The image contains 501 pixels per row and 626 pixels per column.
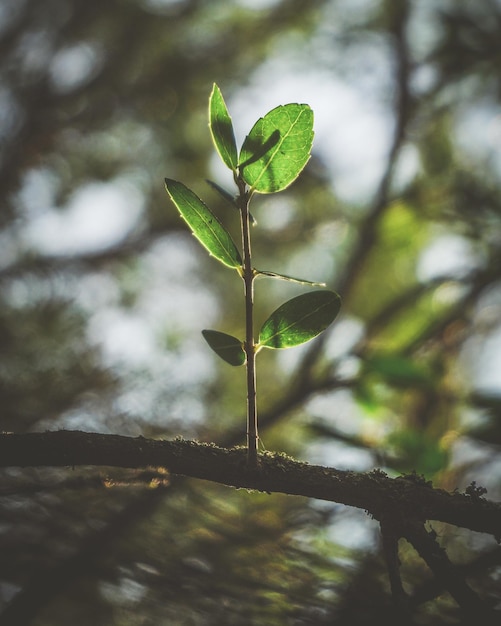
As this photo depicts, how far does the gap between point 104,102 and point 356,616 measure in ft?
6.73

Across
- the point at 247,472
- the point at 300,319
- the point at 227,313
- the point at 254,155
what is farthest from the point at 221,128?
the point at 227,313

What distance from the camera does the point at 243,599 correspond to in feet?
2.26

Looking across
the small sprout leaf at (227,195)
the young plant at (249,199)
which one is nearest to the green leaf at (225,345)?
the young plant at (249,199)

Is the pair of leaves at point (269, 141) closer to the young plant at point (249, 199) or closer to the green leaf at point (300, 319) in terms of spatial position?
the young plant at point (249, 199)

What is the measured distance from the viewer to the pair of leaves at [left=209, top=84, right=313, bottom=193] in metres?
0.41

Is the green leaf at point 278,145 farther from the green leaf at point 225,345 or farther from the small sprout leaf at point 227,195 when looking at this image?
the green leaf at point 225,345

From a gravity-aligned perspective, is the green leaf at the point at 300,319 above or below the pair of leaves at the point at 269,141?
below

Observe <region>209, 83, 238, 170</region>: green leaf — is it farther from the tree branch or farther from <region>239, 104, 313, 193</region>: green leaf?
the tree branch

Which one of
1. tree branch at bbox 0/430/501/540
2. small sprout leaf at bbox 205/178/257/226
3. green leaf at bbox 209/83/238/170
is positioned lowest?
tree branch at bbox 0/430/501/540

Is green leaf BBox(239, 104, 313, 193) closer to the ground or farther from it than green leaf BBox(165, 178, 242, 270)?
farther from it

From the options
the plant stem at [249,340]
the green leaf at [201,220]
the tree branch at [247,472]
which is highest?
the green leaf at [201,220]

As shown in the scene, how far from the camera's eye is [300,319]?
16.9 inches

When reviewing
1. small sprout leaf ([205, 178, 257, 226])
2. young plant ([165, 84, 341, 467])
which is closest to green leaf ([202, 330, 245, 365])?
young plant ([165, 84, 341, 467])

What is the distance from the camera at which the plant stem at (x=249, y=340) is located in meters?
0.39
